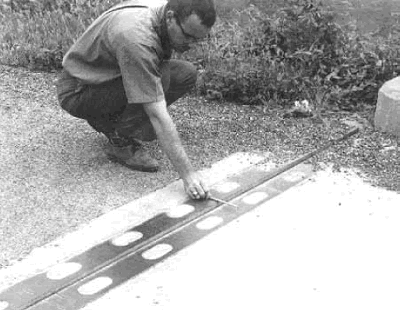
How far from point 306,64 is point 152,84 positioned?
1817 mm

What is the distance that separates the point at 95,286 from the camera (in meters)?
2.89

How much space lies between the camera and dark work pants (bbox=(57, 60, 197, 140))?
3760mm

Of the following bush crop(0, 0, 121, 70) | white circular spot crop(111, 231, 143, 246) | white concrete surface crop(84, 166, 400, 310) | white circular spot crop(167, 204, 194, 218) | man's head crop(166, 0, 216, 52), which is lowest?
white concrete surface crop(84, 166, 400, 310)

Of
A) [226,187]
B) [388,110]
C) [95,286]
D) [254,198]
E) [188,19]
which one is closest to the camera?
[95,286]

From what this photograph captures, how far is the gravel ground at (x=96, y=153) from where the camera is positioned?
3.45 m

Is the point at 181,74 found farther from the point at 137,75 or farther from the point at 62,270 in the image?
the point at 62,270

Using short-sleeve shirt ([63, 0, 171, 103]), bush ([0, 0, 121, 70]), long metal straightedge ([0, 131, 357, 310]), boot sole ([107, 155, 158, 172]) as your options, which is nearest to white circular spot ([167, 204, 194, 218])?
long metal straightedge ([0, 131, 357, 310])

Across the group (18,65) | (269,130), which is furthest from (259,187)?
(18,65)

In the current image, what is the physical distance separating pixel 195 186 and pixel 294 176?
1.99ft

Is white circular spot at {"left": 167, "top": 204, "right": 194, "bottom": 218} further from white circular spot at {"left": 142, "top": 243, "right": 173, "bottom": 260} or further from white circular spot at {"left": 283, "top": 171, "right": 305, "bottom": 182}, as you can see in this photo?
white circular spot at {"left": 283, "top": 171, "right": 305, "bottom": 182}

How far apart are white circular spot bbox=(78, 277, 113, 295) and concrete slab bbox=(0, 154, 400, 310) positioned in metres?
0.05

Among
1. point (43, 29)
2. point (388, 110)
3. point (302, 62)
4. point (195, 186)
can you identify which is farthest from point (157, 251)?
point (43, 29)

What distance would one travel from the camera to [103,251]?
3.13 m

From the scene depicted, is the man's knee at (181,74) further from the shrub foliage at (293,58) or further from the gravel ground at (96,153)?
the shrub foliage at (293,58)
